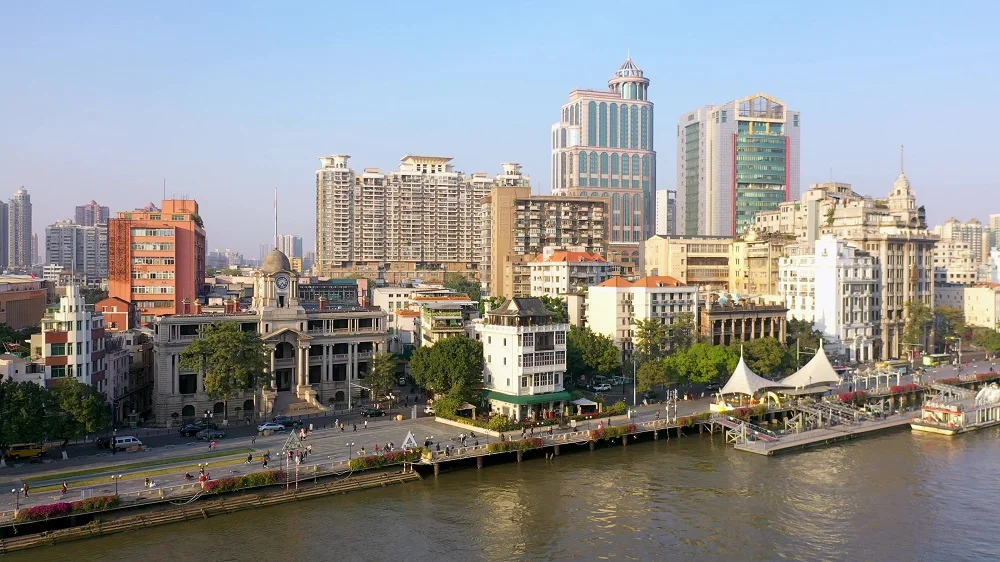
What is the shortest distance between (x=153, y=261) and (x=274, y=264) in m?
34.0

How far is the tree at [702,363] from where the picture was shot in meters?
88.8

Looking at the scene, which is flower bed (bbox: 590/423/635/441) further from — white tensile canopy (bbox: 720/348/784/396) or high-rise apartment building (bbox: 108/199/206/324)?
high-rise apartment building (bbox: 108/199/206/324)

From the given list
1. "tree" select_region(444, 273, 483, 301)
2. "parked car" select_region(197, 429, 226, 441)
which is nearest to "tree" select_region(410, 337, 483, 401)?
"parked car" select_region(197, 429, 226, 441)

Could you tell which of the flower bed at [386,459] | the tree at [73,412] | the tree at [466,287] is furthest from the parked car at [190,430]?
the tree at [466,287]

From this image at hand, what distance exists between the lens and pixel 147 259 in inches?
4345

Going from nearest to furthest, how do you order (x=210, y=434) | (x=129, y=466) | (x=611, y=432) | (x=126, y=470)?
(x=126, y=470), (x=129, y=466), (x=210, y=434), (x=611, y=432)

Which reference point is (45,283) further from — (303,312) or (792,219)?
→ (792,219)

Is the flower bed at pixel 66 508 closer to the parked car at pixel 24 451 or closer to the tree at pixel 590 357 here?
the parked car at pixel 24 451

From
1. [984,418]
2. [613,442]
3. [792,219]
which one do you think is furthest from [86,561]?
[792,219]

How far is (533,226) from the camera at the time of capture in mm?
169625

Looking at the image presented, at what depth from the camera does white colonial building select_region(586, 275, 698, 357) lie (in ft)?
338

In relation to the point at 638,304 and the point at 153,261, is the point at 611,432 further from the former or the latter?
the point at 153,261

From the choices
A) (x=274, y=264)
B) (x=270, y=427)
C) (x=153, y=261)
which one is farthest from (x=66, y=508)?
(x=153, y=261)

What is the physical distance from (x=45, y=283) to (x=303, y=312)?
95.4 meters
